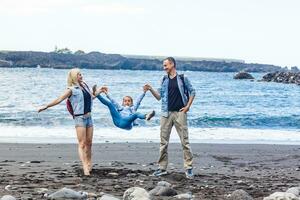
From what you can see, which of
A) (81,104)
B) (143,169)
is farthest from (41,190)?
(143,169)

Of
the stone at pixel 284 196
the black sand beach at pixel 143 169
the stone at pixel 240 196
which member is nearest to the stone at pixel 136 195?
the black sand beach at pixel 143 169

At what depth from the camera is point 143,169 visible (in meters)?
12.3

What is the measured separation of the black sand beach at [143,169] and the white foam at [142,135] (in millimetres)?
1650

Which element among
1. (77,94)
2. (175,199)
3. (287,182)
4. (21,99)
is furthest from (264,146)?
(21,99)

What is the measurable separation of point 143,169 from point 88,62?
12348cm

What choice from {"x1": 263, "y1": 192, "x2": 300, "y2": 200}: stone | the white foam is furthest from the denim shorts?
the white foam

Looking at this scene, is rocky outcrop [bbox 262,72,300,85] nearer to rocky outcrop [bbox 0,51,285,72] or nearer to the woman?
rocky outcrop [bbox 0,51,285,72]

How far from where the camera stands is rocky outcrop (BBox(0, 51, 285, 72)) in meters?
133

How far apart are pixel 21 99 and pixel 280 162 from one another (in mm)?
25411

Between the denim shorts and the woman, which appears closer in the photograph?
the woman

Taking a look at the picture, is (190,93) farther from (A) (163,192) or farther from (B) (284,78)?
(B) (284,78)

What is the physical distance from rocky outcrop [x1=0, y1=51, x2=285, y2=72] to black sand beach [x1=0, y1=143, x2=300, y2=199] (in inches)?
4456

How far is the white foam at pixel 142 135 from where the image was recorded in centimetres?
1841

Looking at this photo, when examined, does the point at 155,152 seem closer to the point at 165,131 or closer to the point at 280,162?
the point at 280,162
